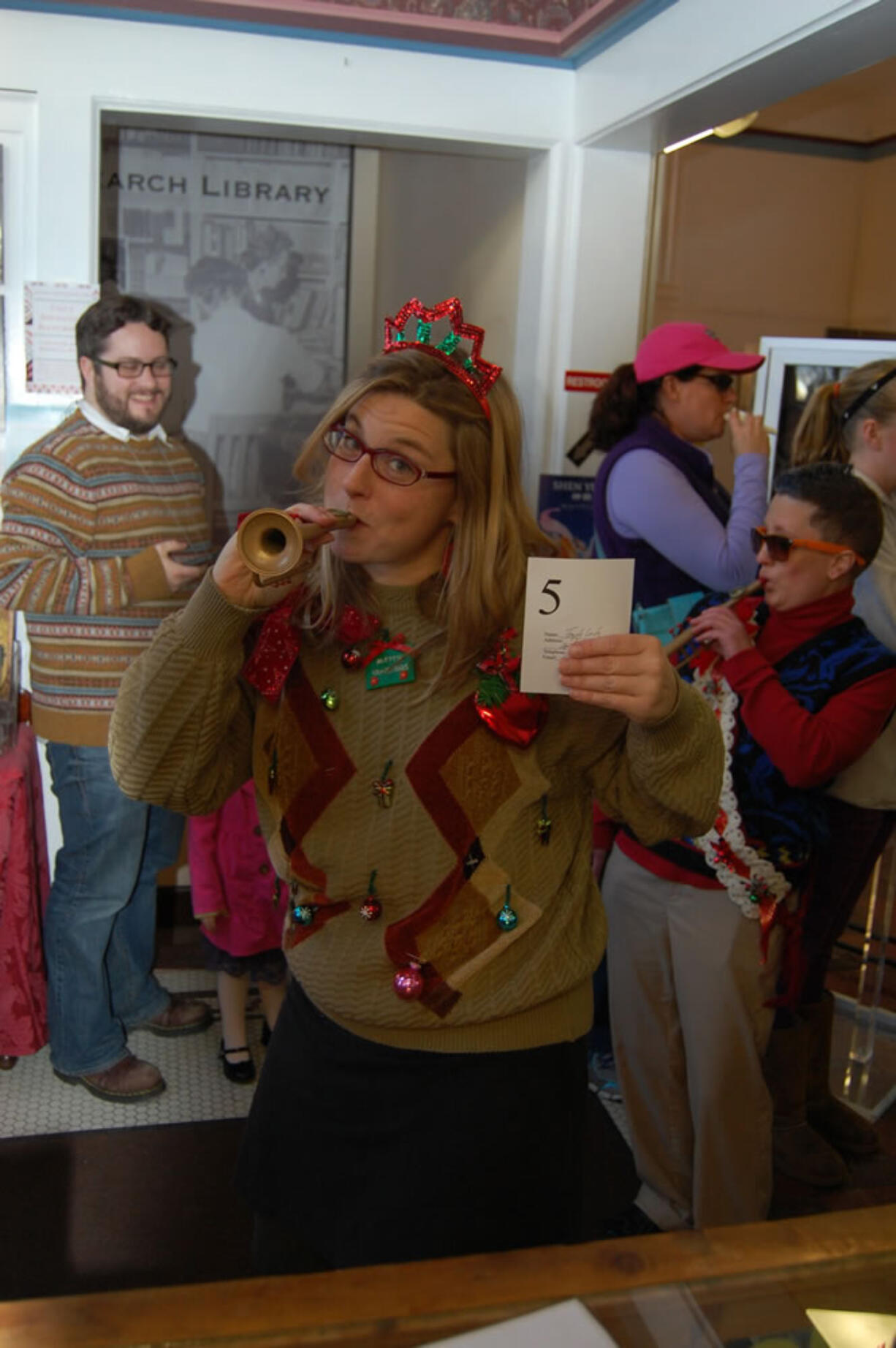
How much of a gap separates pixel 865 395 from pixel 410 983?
1705 mm

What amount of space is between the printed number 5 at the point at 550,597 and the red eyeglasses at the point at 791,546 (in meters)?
0.95

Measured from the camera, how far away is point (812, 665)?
6.65 ft

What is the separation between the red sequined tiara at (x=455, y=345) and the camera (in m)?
1.38

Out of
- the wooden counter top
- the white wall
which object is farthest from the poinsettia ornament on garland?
the white wall

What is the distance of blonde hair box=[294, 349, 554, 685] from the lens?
135 centimetres

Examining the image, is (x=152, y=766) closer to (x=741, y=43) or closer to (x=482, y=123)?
(x=741, y=43)

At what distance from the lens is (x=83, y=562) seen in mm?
2582

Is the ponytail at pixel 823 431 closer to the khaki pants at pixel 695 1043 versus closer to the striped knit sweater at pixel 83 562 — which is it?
the khaki pants at pixel 695 1043

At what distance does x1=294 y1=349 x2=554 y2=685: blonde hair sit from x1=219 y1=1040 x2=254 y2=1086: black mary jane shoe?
1714 millimetres

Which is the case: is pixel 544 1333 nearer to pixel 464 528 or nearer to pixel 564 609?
pixel 564 609

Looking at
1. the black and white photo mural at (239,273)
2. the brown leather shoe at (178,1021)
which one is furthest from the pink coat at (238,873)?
the black and white photo mural at (239,273)

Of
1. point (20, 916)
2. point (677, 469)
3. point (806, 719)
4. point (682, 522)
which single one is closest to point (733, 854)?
point (806, 719)

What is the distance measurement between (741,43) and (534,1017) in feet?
6.03

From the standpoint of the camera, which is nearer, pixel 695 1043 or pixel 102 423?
pixel 695 1043
